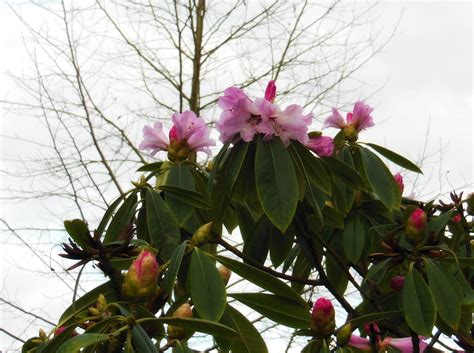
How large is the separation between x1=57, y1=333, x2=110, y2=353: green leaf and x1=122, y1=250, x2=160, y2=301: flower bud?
0.26ft

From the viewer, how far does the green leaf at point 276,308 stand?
91 centimetres

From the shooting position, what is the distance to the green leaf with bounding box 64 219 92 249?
81 centimetres

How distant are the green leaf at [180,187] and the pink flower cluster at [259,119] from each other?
0.12 m

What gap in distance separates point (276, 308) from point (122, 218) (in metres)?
0.38

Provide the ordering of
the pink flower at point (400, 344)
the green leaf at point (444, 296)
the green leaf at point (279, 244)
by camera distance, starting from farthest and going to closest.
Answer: the green leaf at point (279, 244)
the pink flower at point (400, 344)
the green leaf at point (444, 296)

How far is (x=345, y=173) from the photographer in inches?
46.7

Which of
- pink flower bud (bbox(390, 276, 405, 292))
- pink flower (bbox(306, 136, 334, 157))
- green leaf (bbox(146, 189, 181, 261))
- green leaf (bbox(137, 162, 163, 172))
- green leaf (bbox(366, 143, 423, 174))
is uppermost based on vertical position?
green leaf (bbox(137, 162, 163, 172))

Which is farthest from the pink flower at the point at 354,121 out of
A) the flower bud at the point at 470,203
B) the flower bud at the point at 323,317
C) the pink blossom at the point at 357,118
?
the flower bud at the point at 323,317

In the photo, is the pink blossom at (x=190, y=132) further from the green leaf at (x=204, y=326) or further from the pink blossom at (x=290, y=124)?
the green leaf at (x=204, y=326)

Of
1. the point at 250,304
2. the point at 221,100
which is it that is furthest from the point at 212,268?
the point at 221,100

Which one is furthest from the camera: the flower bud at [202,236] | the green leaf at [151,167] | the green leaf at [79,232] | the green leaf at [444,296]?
the green leaf at [151,167]

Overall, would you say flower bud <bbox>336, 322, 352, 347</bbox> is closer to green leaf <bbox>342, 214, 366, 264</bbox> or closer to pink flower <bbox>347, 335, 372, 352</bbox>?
pink flower <bbox>347, 335, 372, 352</bbox>

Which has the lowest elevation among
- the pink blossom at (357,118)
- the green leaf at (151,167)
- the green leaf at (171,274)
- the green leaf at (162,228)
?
Answer: the green leaf at (171,274)

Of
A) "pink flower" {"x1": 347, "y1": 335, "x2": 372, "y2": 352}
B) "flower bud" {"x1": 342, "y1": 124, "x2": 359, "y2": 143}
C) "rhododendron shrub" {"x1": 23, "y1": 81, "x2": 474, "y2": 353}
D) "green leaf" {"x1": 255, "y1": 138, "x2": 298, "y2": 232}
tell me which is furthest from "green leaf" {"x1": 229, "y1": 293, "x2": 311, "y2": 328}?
"flower bud" {"x1": 342, "y1": 124, "x2": 359, "y2": 143}
